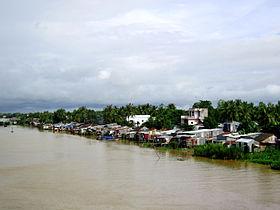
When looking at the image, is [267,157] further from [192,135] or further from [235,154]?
[192,135]

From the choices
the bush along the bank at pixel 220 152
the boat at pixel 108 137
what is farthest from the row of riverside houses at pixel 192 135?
the bush along the bank at pixel 220 152

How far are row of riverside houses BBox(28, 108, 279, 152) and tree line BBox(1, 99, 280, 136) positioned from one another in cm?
128

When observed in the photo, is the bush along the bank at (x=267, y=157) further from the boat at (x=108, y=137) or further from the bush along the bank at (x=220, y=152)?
the boat at (x=108, y=137)

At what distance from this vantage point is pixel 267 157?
30.3 meters

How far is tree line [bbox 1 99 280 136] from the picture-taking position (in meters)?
38.8

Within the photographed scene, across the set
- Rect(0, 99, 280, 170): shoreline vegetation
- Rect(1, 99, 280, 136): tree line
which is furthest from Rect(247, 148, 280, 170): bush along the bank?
Rect(1, 99, 280, 136): tree line

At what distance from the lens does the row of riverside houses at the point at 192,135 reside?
34.6 m

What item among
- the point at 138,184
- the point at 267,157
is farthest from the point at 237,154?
the point at 138,184

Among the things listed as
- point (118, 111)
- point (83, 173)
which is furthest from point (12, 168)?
point (118, 111)

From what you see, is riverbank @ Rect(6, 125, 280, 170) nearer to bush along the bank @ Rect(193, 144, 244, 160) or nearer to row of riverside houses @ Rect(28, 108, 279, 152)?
bush along the bank @ Rect(193, 144, 244, 160)

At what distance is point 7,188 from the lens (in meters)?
21.5

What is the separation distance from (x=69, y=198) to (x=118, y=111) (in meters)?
59.6

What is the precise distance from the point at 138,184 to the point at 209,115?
36.9 metres

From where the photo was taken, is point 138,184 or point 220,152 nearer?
point 138,184
